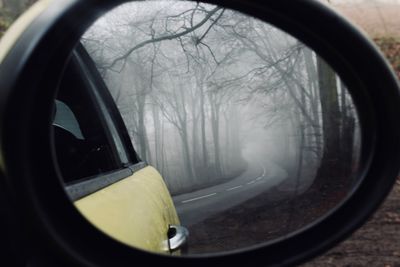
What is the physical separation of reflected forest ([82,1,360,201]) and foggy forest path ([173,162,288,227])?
1 cm

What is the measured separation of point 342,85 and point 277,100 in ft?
0.60

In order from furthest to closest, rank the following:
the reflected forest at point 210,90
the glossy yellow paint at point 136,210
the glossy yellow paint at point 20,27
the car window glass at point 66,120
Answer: the car window glass at point 66,120 < the reflected forest at point 210,90 < the glossy yellow paint at point 136,210 < the glossy yellow paint at point 20,27

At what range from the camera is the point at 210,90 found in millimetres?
1396

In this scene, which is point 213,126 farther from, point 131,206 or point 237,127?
point 131,206

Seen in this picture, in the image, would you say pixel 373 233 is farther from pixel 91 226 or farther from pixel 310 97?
pixel 91 226

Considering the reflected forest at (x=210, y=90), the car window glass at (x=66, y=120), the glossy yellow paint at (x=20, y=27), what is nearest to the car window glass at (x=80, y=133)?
the car window glass at (x=66, y=120)

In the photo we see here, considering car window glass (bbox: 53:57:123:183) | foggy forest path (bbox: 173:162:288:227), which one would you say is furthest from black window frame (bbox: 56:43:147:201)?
foggy forest path (bbox: 173:162:288:227)

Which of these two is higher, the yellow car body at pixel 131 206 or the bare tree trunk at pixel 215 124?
the bare tree trunk at pixel 215 124

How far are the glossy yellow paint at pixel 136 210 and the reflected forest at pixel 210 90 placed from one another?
14cm

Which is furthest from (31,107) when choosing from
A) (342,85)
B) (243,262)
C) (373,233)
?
(373,233)

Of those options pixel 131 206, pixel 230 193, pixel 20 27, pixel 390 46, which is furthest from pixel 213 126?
pixel 390 46

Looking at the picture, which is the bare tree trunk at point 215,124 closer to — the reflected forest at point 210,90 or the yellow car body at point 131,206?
the reflected forest at point 210,90

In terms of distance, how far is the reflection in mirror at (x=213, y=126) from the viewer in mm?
1377

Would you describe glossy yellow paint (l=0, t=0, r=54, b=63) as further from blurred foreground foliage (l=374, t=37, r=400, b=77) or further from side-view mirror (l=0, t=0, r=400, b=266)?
blurred foreground foliage (l=374, t=37, r=400, b=77)
